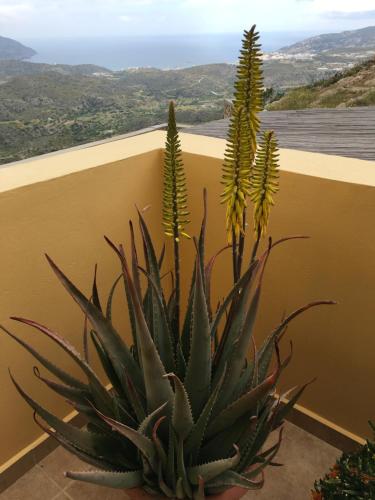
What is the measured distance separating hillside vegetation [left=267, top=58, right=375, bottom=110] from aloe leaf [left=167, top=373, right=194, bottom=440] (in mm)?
13139

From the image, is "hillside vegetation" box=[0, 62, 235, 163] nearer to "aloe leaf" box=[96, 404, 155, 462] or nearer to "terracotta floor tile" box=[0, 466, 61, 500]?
"terracotta floor tile" box=[0, 466, 61, 500]

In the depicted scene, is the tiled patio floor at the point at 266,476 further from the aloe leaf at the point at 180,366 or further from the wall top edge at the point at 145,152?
the wall top edge at the point at 145,152

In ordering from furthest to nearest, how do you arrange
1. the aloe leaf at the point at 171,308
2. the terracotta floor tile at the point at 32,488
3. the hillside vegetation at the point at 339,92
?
A: the hillside vegetation at the point at 339,92
the terracotta floor tile at the point at 32,488
the aloe leaf at the point at 171,308

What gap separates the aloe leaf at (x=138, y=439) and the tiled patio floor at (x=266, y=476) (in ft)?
2.40

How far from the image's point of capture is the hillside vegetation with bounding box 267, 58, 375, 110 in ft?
44.6

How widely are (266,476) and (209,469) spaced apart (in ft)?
2.52

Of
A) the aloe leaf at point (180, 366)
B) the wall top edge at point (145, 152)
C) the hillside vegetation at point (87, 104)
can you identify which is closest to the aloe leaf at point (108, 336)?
the aloe leaf at point (180, 366)

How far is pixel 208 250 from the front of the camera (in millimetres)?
1974

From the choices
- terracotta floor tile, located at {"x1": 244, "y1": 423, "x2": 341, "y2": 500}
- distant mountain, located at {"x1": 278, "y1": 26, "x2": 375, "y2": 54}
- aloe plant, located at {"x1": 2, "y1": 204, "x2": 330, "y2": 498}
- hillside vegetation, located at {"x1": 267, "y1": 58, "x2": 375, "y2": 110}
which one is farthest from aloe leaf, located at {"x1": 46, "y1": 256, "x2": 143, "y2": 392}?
distant mountain, located at {"x1": 278, "y1": 26, "x2": 375, "y2": 54}

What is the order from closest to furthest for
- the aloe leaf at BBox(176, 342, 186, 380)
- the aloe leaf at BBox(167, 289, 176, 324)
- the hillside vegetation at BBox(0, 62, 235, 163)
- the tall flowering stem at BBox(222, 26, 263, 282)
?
the tall flowering stem at BBox(222, 26, 263, 282), the aloe leaf at BBox(176, 342, 186, 380), the aloe leaf at BBox(167, 289, 176, 324), the hillside vegetation at BBox(0, 62, 235, 163)

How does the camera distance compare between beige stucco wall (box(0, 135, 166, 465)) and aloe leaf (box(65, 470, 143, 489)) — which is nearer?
aloe leaf (box(65, 470, 143, 489))

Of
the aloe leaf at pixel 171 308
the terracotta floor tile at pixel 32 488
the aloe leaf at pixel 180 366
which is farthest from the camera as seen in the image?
the terracotta floor tile at pixel 32 488

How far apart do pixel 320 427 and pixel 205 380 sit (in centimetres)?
99

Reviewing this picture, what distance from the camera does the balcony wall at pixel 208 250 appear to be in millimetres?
1527
